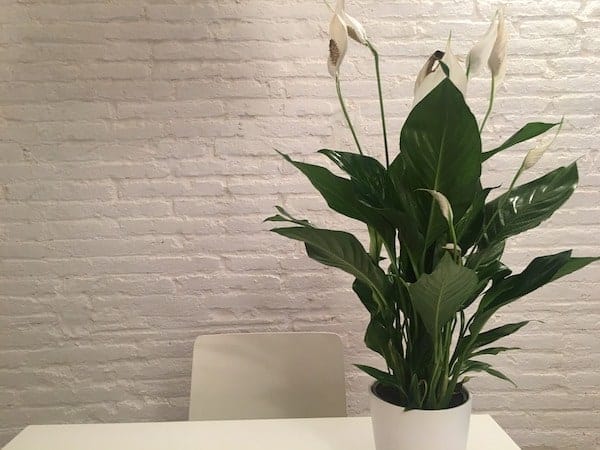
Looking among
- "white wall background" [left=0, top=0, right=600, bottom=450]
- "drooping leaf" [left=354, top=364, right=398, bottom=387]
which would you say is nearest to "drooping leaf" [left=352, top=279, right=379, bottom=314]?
"drooping leaf" [left=354, top=364, right=398, bottom=387]

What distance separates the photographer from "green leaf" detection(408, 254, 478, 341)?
90 centimetres

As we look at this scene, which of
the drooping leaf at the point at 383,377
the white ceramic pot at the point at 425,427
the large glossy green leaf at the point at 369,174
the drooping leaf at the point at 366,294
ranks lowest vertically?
the white ceramic pot at the point at 425,427

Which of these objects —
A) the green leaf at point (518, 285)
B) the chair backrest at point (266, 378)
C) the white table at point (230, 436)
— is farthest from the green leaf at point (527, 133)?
the chair backrest at point (266, 378)

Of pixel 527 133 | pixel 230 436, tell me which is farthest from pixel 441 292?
pixel 230 436

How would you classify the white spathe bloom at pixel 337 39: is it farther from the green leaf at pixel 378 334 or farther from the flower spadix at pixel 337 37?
the green leaf at pixel 378 334

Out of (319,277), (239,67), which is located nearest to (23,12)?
(239,67)

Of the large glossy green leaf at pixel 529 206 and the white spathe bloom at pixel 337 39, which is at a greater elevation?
the white spathe bloom at pixel 337 39

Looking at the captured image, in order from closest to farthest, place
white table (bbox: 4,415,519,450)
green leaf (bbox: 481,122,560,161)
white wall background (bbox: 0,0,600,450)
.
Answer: green leaf (bbox: 481,122,560,161), white table (bbox: 4,415,519,450), white wall background (bbox: 0,0,600,450)

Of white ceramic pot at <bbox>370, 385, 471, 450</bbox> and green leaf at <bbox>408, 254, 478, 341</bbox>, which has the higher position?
green leaf at <bbox>408, 254, 478, 341</bbox>

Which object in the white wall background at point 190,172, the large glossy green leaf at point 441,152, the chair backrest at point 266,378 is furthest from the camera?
the white wall background at point 190,172

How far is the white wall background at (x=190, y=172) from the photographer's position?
1782 millimetres

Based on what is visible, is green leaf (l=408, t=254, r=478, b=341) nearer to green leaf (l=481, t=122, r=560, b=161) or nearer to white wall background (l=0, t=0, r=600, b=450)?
green leaf (l=481, t=122, r=560, b=161)

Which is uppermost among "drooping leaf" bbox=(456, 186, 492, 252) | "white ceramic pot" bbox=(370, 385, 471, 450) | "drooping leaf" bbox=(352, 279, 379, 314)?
"drooping leaf" bbox=(456, 186, 492, 252)

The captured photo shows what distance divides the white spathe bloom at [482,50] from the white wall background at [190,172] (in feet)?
2.57
